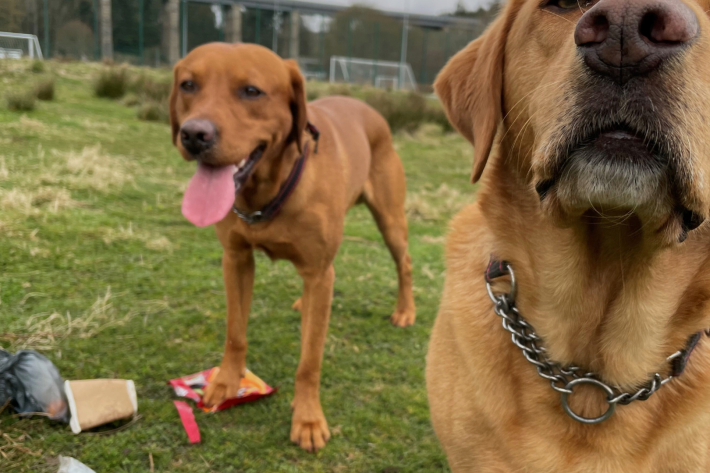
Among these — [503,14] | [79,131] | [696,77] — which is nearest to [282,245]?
[503,14]

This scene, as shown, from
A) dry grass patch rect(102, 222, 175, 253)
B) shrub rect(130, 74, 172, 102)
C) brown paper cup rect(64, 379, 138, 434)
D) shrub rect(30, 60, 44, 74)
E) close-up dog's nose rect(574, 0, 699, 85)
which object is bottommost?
dry grass patch rect(102, 222, 175, 253)

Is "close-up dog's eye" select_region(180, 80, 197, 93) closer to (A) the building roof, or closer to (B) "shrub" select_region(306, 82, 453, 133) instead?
(B) "shrub" select_region(306, 82, 453, 133)

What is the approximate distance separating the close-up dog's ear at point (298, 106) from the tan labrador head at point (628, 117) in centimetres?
159

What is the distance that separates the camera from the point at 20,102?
30.6 ft

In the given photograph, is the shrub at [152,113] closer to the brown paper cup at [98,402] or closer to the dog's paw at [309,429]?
the brown paper cup at [98,402]

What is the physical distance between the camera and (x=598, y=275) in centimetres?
174

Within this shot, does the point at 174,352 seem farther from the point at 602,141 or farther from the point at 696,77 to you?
the point at 696,77

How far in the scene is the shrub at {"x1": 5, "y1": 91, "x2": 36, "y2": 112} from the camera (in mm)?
9289

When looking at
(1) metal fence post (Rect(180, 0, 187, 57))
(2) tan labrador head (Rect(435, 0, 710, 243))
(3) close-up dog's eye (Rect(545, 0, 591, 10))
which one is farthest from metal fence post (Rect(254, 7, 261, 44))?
(2) tan labrador head (Rect(435, 0, 710, 243))

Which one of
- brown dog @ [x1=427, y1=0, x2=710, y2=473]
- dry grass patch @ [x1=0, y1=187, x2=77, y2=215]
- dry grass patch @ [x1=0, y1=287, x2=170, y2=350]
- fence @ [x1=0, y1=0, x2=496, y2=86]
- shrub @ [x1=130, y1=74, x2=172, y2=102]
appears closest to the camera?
brown dog @ [x1=427, y1=0, x2=710, y2=473]

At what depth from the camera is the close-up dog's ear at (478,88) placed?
75.9 inches

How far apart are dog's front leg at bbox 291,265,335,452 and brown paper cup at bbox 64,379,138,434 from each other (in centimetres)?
78

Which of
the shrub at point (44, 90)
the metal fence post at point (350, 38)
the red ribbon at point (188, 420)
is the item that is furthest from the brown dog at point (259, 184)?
the metal fence post at point (350, 38)


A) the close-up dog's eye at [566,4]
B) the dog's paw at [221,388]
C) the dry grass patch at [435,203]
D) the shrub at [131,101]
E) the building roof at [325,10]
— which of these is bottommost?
the dry grass patch at [435,203]
